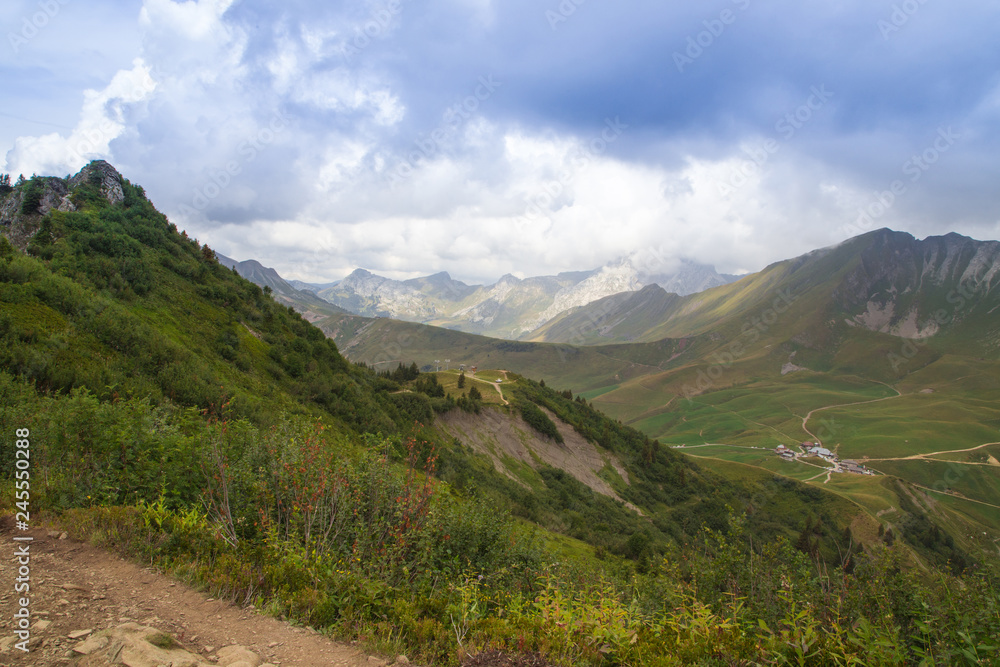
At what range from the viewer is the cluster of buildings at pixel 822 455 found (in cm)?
12988

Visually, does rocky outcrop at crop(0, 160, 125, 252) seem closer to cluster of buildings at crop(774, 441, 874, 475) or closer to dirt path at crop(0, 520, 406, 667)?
dirt path at crop(0, 520, 406, 667)

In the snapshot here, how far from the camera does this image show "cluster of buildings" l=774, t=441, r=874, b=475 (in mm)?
129875

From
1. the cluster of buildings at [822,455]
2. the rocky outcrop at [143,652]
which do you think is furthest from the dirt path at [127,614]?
the cluster of buildings at [822,455]

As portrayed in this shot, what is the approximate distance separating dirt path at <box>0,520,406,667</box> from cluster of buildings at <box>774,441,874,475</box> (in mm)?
164069

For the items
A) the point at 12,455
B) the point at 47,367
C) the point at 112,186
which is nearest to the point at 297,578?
the point at 12,455

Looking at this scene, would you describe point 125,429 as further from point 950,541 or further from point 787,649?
point 950,541

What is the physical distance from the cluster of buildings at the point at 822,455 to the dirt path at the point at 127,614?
16407 cm

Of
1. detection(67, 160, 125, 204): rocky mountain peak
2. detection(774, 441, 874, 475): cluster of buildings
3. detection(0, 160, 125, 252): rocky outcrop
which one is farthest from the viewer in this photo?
detection(774, 441, 874, 475): cluster of buildings

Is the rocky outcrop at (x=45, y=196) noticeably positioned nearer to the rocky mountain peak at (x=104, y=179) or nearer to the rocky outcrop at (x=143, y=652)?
the rocky mountain peak at (x=104, y=179)

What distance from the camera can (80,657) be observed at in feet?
14.0

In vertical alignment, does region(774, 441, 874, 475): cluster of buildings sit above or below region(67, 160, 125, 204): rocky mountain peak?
below

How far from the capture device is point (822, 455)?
474ft

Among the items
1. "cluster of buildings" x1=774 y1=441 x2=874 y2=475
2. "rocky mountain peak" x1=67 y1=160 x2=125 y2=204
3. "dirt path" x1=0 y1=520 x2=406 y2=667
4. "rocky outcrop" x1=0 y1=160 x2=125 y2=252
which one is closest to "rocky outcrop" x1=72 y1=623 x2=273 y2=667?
"dirt path" x1=0 y1=520 x2=406 y2=667

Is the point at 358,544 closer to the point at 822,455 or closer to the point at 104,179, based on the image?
the point at 104,179
